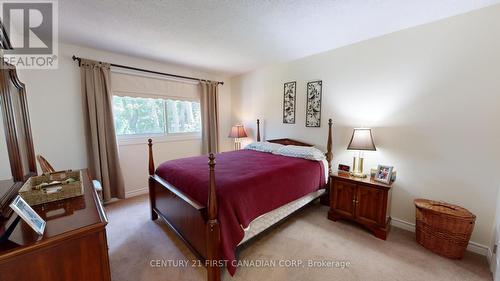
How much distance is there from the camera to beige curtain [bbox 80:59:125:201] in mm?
2865

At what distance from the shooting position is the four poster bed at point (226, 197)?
1562mm

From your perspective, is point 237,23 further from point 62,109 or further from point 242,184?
point 62,109

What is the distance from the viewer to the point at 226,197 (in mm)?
1612

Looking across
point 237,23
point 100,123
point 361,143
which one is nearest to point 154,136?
point 100,123

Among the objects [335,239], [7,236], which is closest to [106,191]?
[7,236]

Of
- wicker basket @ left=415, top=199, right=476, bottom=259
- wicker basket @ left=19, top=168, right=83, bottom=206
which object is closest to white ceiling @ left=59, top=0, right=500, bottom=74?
wicker basket @ left=19, top=168, right=83, bottom=206

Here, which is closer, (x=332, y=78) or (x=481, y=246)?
(x=481, y=246)

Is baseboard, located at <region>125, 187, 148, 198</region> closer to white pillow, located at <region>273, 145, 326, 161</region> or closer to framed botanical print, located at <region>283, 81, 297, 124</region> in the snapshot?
white pillow, located at <region>273, 145, 326, 161</region>

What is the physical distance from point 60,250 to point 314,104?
3.22m

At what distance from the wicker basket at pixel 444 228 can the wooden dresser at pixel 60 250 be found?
2.74 m

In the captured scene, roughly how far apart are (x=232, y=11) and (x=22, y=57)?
2701mm

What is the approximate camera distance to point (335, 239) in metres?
2.21

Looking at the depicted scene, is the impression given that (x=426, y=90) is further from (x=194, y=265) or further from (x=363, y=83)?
(x=194, y=265)

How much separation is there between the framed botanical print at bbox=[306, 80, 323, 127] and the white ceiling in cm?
52
